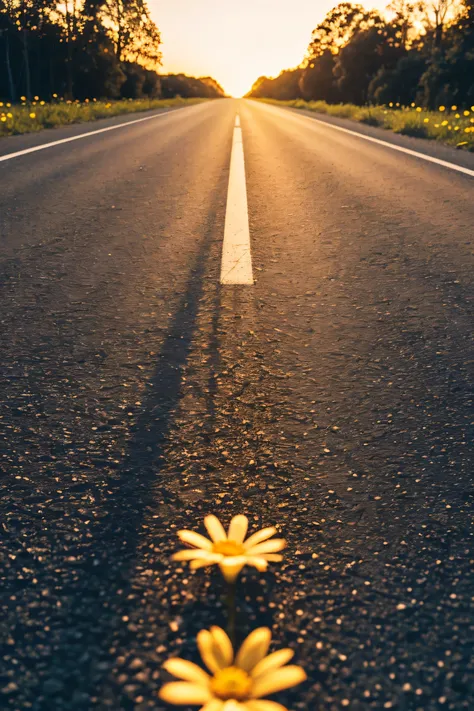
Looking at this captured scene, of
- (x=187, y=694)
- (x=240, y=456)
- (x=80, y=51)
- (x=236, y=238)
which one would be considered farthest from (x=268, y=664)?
(x=80, y=51)

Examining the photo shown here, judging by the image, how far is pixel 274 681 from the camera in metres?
0.83

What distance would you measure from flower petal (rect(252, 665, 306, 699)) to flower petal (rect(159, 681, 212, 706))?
0.06m

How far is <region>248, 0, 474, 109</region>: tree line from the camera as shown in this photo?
31156 millimetres

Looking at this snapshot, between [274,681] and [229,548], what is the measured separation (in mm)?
278

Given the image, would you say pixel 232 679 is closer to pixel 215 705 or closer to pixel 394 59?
pixel 215 705

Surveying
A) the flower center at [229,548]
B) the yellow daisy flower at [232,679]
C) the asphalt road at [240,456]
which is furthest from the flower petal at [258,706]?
the flower center at [229,548]

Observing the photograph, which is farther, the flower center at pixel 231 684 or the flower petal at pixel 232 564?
the flower petal at pixel 232 564

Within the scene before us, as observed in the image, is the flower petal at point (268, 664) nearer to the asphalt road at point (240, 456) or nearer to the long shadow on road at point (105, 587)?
the asphalt road at point (240, 456)

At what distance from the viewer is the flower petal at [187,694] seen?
80 cm

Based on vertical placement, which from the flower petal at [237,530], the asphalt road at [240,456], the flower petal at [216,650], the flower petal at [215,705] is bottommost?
the asphalt road at [240,456]

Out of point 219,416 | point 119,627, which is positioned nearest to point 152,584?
point 119,627

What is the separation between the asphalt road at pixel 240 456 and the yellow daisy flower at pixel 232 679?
0.35ft

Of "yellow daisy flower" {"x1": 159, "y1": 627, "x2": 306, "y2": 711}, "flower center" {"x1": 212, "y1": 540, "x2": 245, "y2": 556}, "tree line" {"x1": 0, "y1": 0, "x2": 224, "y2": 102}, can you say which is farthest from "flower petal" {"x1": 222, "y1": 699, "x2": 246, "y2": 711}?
"tree line" {"x1": 0, "y1": 0, "x2": 224, "y2": 102}

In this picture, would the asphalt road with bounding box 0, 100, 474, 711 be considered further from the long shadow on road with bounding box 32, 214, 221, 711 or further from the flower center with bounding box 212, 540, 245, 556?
the flower center with bounding box 212, 540, 245, 556
